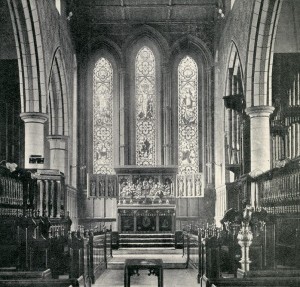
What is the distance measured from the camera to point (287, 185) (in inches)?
410

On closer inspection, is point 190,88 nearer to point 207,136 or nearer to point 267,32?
point 207,136

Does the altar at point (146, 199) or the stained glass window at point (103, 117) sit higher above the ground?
the stained glass window at point (103, 117)

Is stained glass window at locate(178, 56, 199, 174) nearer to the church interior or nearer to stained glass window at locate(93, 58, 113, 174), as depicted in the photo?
the church interior

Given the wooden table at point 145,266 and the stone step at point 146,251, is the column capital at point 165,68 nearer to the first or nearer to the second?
the stone step at point 146,251

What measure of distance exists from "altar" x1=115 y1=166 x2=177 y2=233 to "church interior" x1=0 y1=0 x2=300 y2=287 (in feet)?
0.11

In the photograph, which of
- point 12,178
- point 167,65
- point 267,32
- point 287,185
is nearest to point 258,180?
point 287,185

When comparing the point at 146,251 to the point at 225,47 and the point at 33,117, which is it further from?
the point at 225,47

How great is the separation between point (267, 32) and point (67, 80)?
24.9 ft

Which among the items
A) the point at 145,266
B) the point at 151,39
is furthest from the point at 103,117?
the point at 145,266

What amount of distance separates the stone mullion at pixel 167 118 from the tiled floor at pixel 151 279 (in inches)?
357

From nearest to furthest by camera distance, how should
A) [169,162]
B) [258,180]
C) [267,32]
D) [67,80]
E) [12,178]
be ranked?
[12,178], [258,180], [267,32], [67,80], [169,162]

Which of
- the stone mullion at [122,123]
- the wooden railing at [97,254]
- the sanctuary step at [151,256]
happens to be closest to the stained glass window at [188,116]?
the stone mullion at [122,123]

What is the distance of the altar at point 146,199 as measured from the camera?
18.0 m

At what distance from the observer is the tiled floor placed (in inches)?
385
